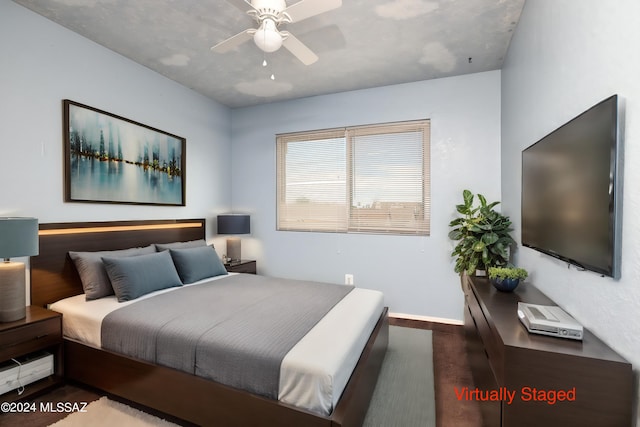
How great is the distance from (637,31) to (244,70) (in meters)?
3.25

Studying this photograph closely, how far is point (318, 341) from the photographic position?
171cm

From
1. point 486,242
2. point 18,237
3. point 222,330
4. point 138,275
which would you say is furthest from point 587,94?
point 18,237

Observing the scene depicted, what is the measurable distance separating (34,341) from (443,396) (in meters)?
2.93

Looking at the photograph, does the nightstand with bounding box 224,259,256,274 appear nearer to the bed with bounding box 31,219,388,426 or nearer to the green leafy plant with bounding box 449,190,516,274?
the bed with bounding box 31,219,388,426

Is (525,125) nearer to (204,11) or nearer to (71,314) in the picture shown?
(204,11)

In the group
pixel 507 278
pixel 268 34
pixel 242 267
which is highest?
pixel 268 34

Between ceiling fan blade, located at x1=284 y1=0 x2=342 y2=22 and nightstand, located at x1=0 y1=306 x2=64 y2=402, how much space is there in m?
2.74

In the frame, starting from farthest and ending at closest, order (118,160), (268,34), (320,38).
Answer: (118,160), (320,38), (268,34)

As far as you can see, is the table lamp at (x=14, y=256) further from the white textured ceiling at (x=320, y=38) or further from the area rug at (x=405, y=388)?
the area rug at (x=405, y=388)

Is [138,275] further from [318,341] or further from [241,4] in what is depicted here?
[241,4]

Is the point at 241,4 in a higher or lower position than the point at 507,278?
higher

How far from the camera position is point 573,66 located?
1539 millimetres

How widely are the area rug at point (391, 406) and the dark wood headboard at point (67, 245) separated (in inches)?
42.0

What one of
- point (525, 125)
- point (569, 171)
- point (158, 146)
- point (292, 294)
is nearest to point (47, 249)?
point (158, 146)
